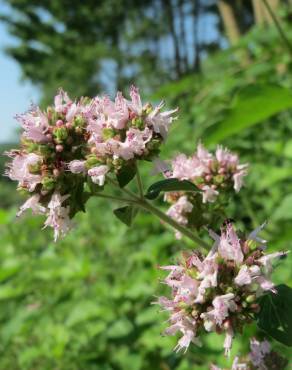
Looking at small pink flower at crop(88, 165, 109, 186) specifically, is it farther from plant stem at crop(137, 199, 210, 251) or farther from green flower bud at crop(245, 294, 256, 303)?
green flower bud at crop(245, 294, 256, 303)

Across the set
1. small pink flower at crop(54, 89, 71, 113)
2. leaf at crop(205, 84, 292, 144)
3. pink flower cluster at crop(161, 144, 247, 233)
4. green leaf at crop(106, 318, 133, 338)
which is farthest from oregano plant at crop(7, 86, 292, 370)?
green leaf at crop(106, 318, 133, 338)

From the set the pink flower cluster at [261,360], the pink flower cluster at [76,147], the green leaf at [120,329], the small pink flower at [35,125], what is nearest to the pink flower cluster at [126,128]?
the pink flower cluster at [76,147]

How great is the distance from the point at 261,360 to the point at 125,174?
1.88ft

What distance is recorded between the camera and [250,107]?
5.78ft

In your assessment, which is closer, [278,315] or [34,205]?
[278,315]

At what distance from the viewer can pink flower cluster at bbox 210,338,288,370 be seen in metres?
1.41

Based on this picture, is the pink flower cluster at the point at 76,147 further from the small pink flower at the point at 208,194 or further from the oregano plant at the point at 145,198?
the small pink flower at the point at 208,194

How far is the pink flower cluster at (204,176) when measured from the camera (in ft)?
5.00

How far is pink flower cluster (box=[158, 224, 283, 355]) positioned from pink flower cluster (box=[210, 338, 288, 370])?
0.24 m

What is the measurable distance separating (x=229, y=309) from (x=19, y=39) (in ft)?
88.5

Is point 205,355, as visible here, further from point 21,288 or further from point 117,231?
point 117,231

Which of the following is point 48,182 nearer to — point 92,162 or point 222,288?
point 92,162

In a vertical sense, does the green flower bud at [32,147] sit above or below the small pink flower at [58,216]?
above

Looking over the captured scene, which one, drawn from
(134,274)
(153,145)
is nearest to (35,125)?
(153,145)
